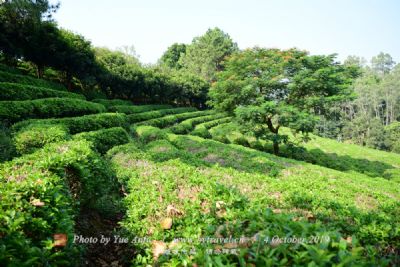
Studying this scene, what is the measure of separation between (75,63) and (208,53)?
51.9 metres

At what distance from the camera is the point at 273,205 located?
186 inches

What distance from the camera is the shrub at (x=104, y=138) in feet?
42.3

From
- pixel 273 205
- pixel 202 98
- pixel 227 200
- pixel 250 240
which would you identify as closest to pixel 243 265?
pixel 250 240

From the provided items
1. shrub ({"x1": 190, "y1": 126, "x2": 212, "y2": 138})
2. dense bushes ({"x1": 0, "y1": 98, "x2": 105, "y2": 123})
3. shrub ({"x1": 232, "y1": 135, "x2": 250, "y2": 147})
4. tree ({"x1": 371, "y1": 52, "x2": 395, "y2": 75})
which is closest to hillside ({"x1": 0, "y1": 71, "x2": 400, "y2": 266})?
dense bushes ({"x1": 0, "y1": 98, "x2": 105, "y2": 123})

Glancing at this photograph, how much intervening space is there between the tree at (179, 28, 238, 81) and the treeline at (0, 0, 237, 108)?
1495 centimetres

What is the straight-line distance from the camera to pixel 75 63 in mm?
33781

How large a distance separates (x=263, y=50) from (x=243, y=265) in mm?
24478

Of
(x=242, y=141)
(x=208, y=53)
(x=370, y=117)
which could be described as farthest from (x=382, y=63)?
(x=242, y=141)

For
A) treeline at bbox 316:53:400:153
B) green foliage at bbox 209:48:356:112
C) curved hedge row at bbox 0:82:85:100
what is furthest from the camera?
treeline at bbox 316:53:400:153

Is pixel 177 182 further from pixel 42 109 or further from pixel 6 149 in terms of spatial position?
pixel 42 109

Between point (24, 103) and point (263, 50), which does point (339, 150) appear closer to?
point (263, 50)

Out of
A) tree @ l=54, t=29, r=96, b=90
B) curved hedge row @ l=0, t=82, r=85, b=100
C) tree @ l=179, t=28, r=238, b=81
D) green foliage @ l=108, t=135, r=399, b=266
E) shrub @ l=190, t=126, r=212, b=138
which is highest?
tree @ l=179, t=28, r=238, b=81

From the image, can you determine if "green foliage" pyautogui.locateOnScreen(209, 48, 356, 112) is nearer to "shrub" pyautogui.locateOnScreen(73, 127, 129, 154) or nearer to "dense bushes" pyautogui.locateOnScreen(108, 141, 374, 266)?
"shrub" pyautogui.locateOnScreen(73, 127, 129, 154)

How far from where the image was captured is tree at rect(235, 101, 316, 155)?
68.4ft
